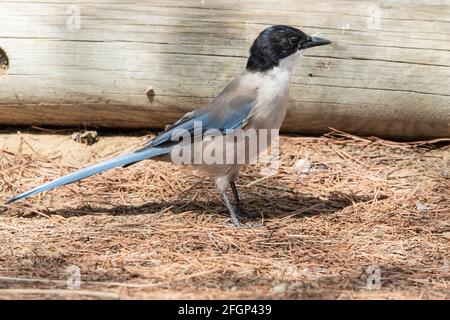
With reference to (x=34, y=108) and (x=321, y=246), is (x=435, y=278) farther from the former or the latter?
(x=34, y=108)

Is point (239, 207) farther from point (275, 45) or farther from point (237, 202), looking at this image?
point (275, 45)

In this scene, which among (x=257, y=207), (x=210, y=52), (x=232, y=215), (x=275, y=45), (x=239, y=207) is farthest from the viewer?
(x=210, y=52)

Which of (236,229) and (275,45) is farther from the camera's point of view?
(275,45)

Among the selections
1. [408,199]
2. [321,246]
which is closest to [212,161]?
[321,246]

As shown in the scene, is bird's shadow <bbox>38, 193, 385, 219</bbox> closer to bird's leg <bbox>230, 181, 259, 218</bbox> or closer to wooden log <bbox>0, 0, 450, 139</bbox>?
bird's leg <bbox>230, 181, 259, 218</bbox>

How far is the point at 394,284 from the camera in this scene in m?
4.14

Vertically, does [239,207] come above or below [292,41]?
below

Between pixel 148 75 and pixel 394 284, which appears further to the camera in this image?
pixel 148 75

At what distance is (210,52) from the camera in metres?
6.02

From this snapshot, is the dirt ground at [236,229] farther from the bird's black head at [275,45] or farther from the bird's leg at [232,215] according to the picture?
the bird's black head at [275,45]

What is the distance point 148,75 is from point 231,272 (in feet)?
7.37

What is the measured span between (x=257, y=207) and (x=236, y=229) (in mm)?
562

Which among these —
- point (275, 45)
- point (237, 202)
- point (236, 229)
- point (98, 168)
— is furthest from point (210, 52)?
point (236, 229)

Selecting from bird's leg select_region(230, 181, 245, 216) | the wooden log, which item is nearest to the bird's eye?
the wooden log
